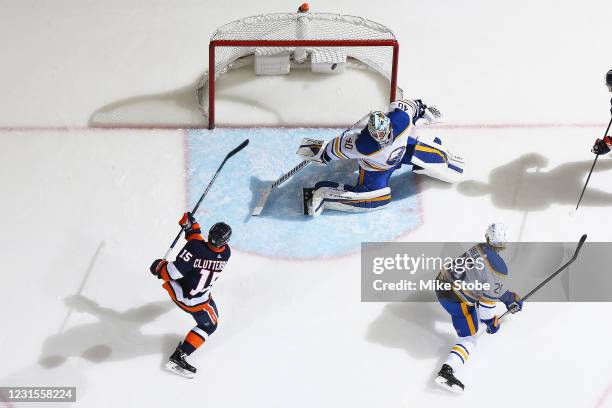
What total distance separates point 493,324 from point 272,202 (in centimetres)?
139

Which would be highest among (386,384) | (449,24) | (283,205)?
(449,24)

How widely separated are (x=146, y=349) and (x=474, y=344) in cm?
154

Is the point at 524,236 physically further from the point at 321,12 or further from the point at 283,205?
the point at 321,12

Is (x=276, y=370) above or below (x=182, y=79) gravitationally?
below

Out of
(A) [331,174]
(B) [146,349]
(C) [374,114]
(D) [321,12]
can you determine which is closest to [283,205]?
(A) [331,174]

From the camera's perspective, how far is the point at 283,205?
20.2 feet

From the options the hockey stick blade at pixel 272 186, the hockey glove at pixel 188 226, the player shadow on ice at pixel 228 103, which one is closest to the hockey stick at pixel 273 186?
the hockey stick blade at pixel 272 186

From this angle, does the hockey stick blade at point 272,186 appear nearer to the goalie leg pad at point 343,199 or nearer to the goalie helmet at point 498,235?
the goalie leg pad at point 343,199

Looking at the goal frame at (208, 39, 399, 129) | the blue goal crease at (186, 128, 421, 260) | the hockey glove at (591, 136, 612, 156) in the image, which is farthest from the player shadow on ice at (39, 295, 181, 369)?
the hockey glove at (591, 136, 612, 156)

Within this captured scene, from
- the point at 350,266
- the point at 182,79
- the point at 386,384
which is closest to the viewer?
the point at 386,384

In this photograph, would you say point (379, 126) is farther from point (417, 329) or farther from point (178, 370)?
point (178, 370)

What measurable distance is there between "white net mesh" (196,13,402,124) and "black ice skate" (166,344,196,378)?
1723 millimetres

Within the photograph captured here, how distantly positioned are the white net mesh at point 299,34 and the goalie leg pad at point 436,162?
647 millimetres

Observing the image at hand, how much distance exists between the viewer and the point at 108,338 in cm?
552
